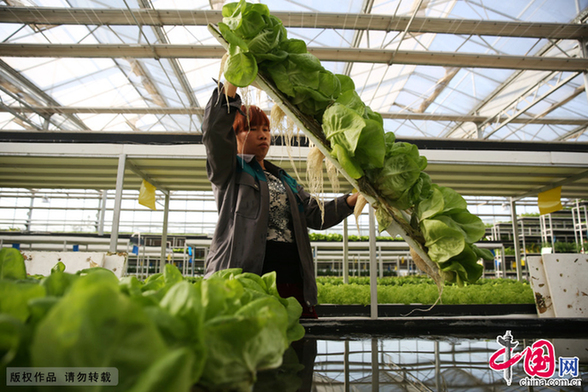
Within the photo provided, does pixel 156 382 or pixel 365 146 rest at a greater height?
pixel 365 146

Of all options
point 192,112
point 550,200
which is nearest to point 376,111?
point 550,200

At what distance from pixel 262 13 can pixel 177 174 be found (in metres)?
3.66

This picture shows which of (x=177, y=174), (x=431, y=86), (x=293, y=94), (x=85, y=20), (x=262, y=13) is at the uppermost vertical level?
(x=431, y=86)

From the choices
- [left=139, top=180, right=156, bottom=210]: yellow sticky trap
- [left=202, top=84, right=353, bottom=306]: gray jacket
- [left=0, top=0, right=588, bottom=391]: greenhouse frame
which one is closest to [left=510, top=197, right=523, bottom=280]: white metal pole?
[left=0, top=0, right=588, bottom=391]: greenhouse frame

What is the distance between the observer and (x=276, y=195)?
60.4 inches

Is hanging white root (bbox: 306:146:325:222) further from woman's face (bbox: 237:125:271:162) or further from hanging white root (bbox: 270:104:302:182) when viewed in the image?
woman's face (bbox: 237:125:271:162)

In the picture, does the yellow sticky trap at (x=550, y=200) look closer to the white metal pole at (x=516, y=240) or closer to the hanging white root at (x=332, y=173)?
the white metal pole at (x=516, y=240)

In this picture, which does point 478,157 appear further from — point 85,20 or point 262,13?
point 85,20

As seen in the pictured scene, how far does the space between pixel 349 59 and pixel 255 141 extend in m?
4.63

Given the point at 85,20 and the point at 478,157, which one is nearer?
the point at 478,157

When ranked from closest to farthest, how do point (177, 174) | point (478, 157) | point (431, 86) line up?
1. point (478, 157)
2. point (177, 174)
3. point (431, 86)

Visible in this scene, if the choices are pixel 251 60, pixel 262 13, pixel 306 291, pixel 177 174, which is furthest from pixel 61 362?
pixel 177 174

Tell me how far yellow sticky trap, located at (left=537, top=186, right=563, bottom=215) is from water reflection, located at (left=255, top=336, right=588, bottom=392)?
4512mm

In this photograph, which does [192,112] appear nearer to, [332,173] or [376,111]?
[376,111]
